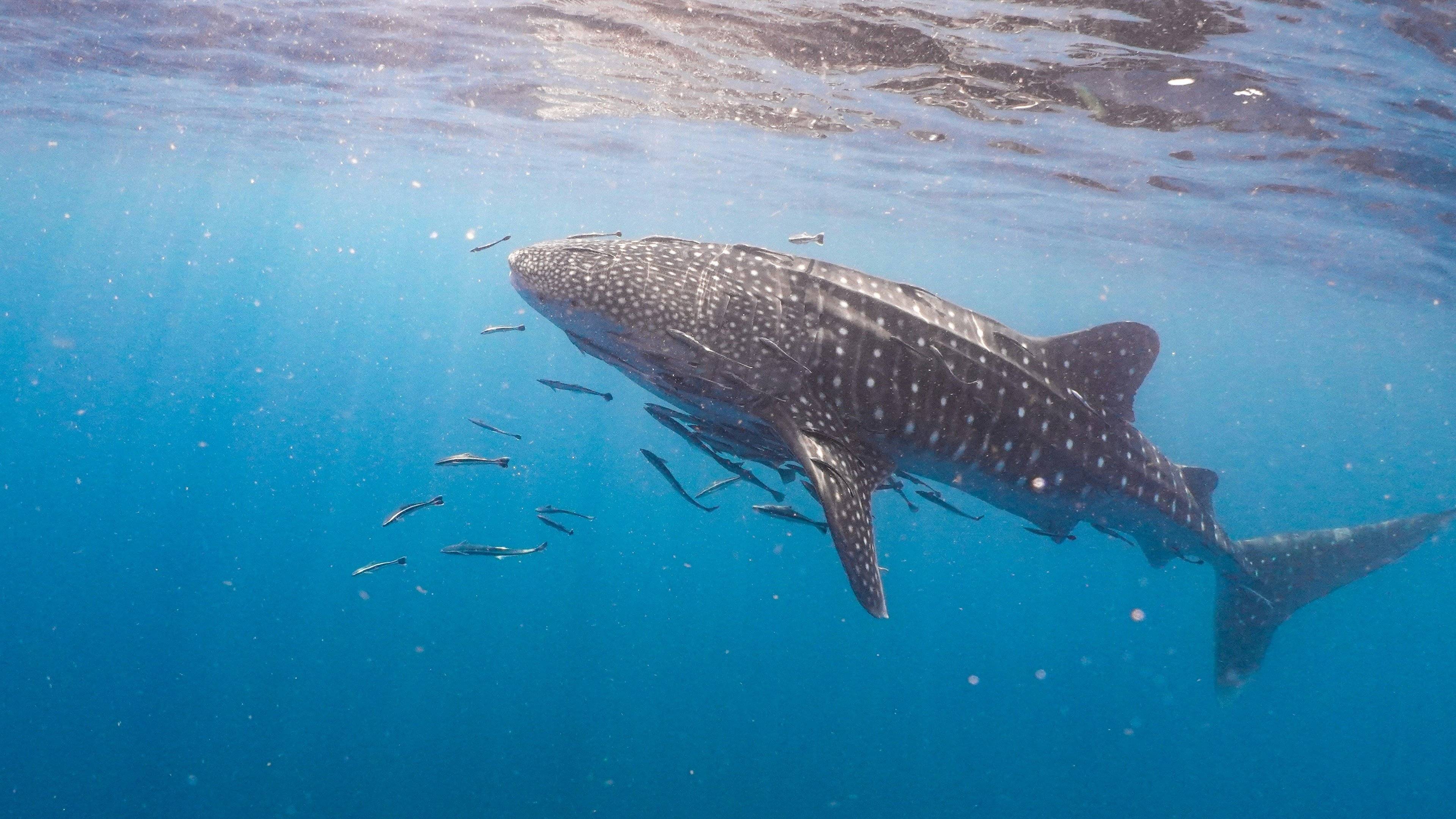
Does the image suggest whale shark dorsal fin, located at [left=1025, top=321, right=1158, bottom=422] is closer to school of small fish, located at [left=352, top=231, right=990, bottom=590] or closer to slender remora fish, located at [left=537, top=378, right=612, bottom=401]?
school of small fish, located at [left=352, top=231, right=990, bottom=590]

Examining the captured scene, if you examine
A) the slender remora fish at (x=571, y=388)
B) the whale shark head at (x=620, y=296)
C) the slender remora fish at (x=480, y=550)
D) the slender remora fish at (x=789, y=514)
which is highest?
the whale shark head at (x=620, y=296)

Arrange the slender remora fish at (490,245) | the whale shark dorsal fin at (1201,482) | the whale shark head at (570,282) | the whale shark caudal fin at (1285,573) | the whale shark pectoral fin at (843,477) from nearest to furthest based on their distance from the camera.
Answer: the whale shark pectoral fin at (843,477), the whale shark head at (570,282), the slender remora fish at (490,245), the whale shark dorsal fin at (1201,482), the whale shark caudal fin at (1285,573)

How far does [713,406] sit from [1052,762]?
35534mm

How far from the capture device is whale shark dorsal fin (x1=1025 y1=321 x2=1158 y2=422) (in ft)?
18.6

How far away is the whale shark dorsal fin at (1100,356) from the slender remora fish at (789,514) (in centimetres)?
223

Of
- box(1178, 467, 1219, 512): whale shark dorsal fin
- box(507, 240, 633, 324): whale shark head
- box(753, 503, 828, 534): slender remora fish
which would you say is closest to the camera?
box(507, 240, 633, 324): whale shark head

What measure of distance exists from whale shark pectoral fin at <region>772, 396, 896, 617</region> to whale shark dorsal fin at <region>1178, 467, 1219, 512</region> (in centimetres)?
394

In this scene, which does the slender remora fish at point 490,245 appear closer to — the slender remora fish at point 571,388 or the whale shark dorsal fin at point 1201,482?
the slender remora fish at point 571,388

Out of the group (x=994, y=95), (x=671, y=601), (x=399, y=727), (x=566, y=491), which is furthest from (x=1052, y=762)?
(x=566, y=491)

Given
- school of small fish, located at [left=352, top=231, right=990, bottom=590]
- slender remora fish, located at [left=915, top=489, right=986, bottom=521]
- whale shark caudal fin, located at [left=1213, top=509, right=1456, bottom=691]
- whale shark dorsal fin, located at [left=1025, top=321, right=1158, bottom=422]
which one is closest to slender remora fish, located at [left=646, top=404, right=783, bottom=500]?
school of small fish, located at [left=352, top=231, right=990, bottom=590]

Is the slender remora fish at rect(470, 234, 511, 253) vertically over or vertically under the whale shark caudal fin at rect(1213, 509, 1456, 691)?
over

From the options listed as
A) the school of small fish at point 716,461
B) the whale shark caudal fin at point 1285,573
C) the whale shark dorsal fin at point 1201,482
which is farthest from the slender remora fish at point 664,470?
the whale shark caudal fin at point 1285,573

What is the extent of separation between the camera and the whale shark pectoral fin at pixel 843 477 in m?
3.94

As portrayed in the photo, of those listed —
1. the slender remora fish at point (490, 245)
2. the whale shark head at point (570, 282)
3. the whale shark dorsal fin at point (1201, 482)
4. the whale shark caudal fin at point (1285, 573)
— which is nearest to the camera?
the whale shark head at point (570, 282)
